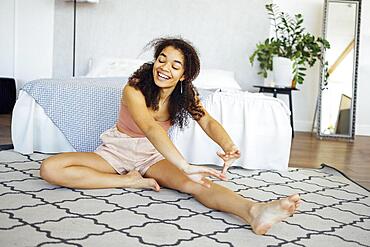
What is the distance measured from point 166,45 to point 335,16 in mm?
3336

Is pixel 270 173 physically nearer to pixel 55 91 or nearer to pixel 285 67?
pixel 55 91

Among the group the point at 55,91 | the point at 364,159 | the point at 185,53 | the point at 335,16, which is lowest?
the point at 364,159

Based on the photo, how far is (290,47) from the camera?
4699 mm

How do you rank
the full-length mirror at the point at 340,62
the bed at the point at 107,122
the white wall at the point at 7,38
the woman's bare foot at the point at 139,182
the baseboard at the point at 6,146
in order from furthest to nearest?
1. the white wall at the point at 7,38
2. the full-length mirror at the point at 340,62
3. the baseboard at the point at 6,146
4. the bed at the point at 107,122
5. the woman's bare foot at the point at 139,182

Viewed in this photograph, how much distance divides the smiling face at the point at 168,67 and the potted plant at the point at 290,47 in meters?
2.68

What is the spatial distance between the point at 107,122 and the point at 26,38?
261 centimetres

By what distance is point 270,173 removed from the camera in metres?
2.94

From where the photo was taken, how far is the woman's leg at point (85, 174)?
7.06 ft

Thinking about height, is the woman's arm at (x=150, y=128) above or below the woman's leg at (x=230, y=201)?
above

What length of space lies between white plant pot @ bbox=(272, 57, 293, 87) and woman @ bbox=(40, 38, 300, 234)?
2.45 metres

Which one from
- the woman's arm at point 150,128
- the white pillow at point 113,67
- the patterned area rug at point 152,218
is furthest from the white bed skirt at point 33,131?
→ the white pillow at point 113,67

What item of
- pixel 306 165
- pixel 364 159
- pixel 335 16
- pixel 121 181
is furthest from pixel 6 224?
pixel 335 16

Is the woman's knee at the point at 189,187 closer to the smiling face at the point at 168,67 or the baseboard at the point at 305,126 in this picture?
the smiling face at the point at 168,67

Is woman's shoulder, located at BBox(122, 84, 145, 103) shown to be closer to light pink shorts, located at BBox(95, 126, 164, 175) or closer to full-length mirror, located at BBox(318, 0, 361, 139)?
light pink shorts, located at BBox(95, 126, 164, 175)
